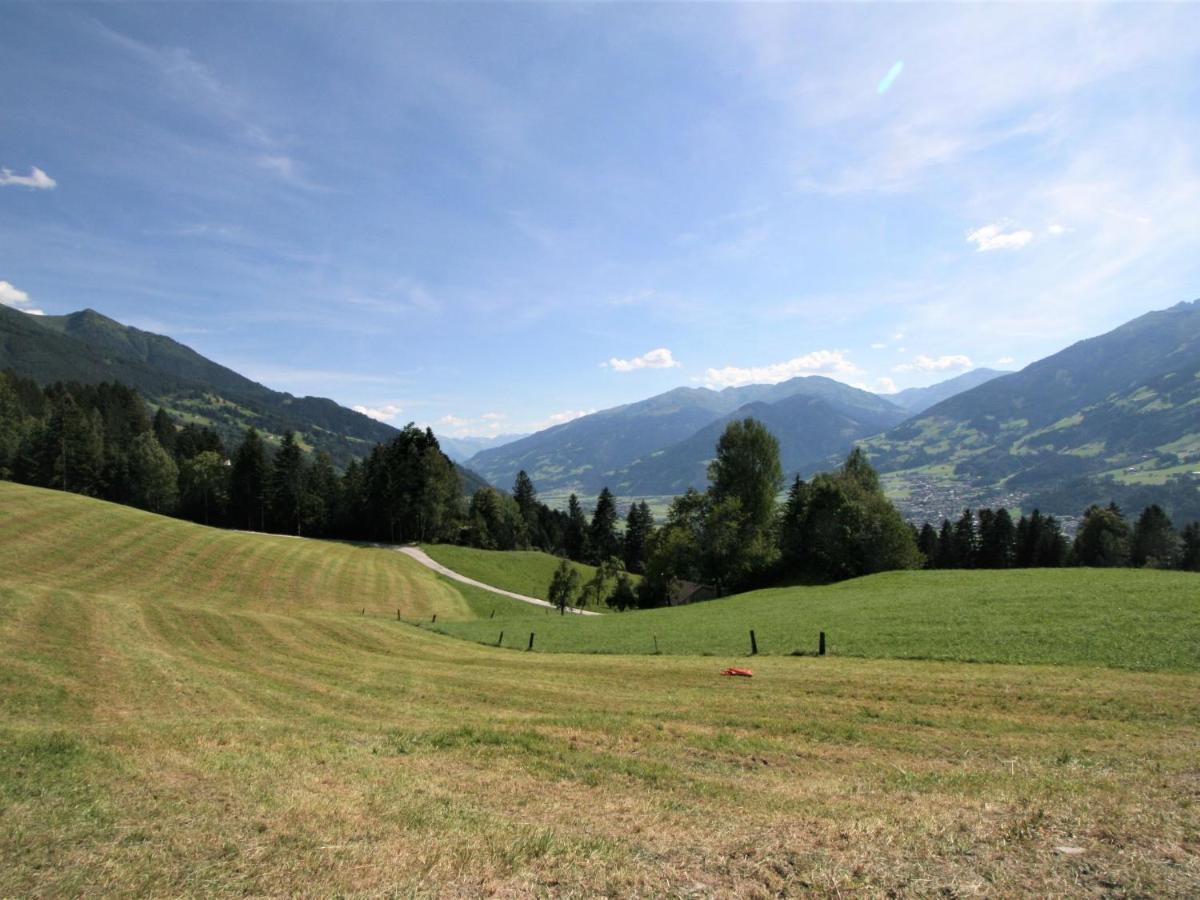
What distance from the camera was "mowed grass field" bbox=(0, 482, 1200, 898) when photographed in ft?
21.1

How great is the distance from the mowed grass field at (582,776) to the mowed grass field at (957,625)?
7.77 feet

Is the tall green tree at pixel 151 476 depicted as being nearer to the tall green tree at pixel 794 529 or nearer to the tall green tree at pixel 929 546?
the tall green tree at pixel 794 529

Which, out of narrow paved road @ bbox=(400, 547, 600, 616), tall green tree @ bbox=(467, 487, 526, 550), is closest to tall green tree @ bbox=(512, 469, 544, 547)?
tall green tree @ bbox=(467, 487, 526, 550)

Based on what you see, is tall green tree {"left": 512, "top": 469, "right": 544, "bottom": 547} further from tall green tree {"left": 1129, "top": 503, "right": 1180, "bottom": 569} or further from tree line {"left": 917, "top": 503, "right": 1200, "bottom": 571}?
tall green tree {"left": 1129, "top": 503, "right": 1180, "bottom": 569}

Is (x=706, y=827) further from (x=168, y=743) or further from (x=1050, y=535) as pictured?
(x=1050, y=535)

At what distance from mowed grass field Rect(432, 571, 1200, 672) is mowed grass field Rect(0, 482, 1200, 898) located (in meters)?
2.37

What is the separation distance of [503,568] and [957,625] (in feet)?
212

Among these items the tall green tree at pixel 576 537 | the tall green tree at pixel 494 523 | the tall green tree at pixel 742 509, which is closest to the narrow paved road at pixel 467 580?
the tall green tree at pixel 742 509

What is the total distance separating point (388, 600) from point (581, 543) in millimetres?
70501

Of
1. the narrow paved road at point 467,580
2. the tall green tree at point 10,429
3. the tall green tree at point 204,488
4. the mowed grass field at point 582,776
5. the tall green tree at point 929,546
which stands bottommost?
the narrow paved road at point 467,580

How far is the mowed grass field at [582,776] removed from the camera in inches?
253

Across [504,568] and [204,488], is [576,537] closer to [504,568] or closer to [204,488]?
[504,568]

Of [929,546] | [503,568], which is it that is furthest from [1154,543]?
[503,568]

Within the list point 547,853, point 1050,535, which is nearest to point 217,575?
point 547,853
